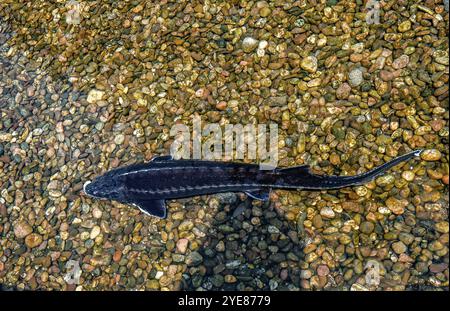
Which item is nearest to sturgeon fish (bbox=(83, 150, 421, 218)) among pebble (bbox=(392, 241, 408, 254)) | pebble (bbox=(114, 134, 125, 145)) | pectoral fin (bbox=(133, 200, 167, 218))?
pectoral fin (bbox=(133, 200, 167, 218))

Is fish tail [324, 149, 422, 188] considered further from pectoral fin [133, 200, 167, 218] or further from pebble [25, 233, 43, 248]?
pebble [25, 233, 43, 248]

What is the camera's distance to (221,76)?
616 cm

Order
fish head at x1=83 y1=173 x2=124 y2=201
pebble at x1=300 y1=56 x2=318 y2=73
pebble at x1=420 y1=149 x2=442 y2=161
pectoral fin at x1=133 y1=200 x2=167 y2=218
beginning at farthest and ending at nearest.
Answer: pebble at x1=300 y1=56 x2=318 y2=73, fish head at x1=83 y1=173 x2=124 y2=201, pectoral fin at x1=133 y1=200 x2=167 y2=218, pebble at x1=420 y1=149 x2=442 y2=161

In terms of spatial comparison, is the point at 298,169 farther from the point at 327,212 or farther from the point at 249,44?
the point at 249,44

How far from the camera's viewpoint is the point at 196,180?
520 centimetres

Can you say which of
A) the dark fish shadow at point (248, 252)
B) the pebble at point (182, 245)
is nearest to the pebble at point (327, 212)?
the dark fish shadow at point (248, 252)

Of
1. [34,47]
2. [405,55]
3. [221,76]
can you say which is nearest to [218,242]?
[221,76]

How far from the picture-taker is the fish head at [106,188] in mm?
5465

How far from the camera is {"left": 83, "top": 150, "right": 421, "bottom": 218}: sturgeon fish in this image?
4922 millimetres

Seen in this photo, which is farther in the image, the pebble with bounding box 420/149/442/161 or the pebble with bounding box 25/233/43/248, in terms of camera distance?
the pebble with bounding box 25/233/43/248

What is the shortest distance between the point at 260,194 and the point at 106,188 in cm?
213

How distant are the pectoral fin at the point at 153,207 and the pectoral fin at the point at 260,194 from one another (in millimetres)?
1180

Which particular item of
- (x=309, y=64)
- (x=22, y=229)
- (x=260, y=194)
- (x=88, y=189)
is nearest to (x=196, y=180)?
(x=260, y=194)

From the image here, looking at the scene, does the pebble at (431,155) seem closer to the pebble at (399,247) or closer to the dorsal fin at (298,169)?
the pebble at (399,247)
